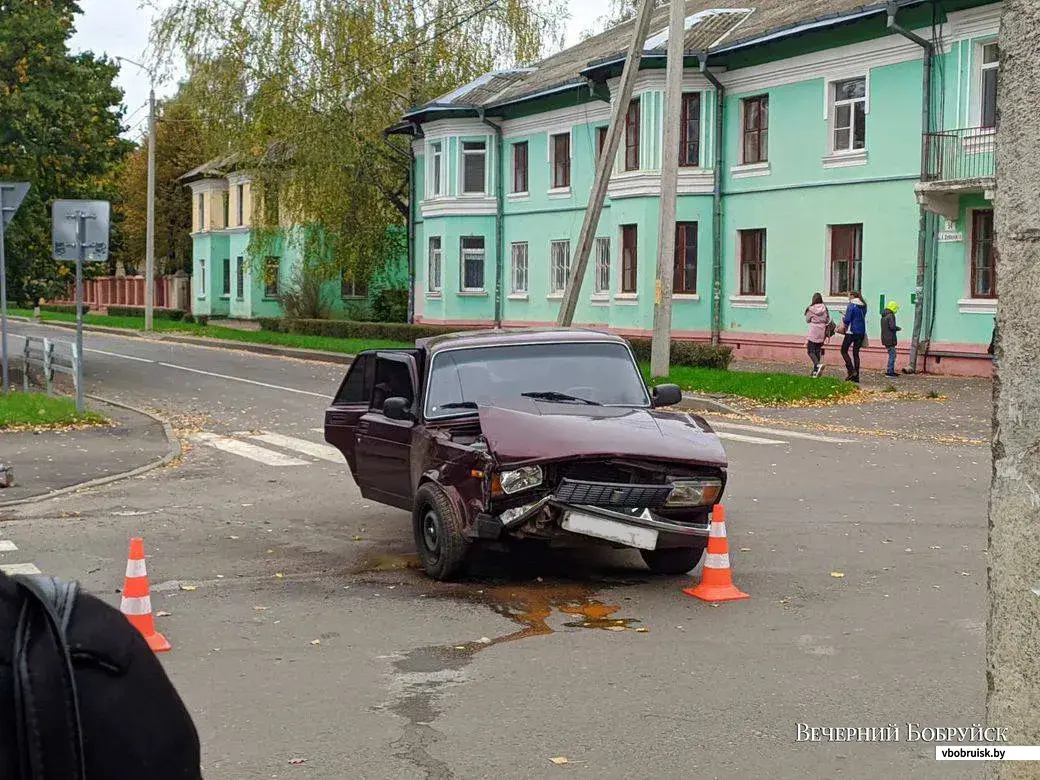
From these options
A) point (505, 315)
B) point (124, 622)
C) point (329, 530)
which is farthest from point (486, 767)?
point (505, 315)

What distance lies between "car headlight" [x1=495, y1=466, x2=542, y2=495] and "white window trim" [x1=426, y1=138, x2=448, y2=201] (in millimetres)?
37278

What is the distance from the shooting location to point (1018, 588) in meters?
2.85

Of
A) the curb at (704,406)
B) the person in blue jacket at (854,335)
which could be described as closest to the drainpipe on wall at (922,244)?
the person in blue jacket at (854,335)

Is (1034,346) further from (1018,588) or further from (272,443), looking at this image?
(272,443)

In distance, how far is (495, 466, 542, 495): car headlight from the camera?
854 cm

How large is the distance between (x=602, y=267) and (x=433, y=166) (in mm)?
9351

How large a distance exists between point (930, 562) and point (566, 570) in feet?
8.37

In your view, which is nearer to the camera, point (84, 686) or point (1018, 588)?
point (84, 686)

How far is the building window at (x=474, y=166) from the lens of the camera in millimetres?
45000

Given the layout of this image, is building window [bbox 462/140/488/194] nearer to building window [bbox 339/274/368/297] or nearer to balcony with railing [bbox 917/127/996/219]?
building window [bbox 339/274/368/297]

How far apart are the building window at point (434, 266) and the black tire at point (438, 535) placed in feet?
121

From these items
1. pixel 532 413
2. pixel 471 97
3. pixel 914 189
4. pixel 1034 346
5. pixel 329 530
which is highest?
pixel 471 97

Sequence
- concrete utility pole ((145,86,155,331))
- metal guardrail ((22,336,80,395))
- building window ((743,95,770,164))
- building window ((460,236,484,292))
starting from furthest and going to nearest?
concrete utility pole ((145,86,155,331)) < building window ((460,236,484,292)) < building window ((743,95,770,164)) < metal guardrail ((22,336,80,395))

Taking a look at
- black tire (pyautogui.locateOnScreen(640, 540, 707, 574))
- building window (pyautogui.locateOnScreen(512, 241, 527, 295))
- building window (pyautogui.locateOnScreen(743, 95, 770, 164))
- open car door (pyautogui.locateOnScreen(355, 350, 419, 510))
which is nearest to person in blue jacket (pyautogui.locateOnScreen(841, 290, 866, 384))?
building window (pyautogui.locateOnScreen(743, 95, 770, 164))
